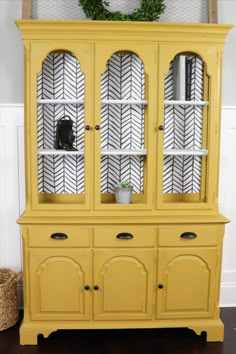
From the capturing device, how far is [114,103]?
105 inches

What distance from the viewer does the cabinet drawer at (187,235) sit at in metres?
2.60

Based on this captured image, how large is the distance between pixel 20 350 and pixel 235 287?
172 cm

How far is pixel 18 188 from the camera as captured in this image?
9.93ft

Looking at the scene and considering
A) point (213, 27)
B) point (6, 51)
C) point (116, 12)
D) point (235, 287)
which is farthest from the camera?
point (235, 287)

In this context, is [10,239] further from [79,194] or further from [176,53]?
[176,53]

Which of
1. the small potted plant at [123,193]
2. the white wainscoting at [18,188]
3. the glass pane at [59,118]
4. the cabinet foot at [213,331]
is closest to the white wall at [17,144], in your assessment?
the white wainscoting at [18,188]

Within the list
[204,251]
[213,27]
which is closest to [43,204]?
[204,251]

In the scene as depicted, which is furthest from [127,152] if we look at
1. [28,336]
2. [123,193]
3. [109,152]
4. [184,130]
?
[28,336]

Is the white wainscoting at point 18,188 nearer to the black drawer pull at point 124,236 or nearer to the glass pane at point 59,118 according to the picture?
the glass pane at point 59,118

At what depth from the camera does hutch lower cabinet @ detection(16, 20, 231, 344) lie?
2.51m

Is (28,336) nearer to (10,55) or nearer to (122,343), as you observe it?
(122,343)

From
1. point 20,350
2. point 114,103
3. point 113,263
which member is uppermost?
point 114,103

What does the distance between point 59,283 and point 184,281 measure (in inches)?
32.5

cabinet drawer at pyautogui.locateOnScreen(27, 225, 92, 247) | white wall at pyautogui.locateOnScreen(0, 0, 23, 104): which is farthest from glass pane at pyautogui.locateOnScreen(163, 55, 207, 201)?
white wall at pyautogui.locateOnScreen(0, 0, 23, 104)
